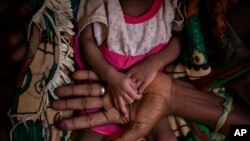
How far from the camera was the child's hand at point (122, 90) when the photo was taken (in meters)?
1.05

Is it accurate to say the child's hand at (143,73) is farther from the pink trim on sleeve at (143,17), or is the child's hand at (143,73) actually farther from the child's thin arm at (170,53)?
the pink trim on sleeve at (143,17)

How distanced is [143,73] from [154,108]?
4.6 inches

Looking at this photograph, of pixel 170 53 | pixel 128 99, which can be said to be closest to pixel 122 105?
pixel 128 99

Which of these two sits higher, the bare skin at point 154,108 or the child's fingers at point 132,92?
the child's fingers at point 132,92

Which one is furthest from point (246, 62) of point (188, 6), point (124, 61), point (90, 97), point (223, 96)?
point (90, 97)

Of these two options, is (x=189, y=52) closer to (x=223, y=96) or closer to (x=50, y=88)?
(x=223, y=96)

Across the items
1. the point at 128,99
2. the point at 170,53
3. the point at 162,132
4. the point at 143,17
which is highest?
the point at 143,17

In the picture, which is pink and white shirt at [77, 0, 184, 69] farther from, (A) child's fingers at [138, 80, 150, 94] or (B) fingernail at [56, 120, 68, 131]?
(B) fingernail at [56, 120, 68, 131]

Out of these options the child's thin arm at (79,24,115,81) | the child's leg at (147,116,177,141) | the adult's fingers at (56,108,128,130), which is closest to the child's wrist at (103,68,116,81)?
the child's thin arm at (79,24,115,81)

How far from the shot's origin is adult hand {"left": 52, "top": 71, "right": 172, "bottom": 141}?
3.38 feet

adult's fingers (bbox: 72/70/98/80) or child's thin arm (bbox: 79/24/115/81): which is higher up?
child's thin arm (bbox: 79/24/115/81)

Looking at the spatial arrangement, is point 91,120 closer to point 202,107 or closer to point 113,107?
point 113,107

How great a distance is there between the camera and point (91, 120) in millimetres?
1075

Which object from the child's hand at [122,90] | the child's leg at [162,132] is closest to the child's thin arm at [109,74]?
the child's hand at [122,90]
